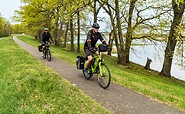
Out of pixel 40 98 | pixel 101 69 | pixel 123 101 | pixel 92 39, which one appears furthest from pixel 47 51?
pixel 123 101

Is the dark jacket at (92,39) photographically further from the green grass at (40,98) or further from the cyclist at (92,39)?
the green grass at (40,98)

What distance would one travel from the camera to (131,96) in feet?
16.0

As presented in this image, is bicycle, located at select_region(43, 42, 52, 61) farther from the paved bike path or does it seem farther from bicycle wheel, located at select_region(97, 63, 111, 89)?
bicycle wheel, located at select_region(97, 63, 111, 89)

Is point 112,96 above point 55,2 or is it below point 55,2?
below

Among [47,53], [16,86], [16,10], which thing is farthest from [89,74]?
[16,10]

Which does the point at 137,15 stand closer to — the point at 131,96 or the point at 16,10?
the point at 131,96

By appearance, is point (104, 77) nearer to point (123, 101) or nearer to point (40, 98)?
point (123, 101)

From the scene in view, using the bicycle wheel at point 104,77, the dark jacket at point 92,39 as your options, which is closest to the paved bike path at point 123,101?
the bicycle wheel at point 104,77

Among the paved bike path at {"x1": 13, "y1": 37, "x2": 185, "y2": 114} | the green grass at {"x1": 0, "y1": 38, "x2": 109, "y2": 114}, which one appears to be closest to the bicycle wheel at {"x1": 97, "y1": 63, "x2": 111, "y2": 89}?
the paved bike path at {"x1": 13, "y1": 37, "x2": 185, "y2": 114}

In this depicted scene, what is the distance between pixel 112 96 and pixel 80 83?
1.47 metres

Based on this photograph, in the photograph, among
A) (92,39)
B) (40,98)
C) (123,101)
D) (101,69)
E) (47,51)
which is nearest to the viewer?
(40,98)

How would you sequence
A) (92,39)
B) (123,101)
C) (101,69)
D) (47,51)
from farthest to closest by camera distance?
(47,51) < (92,39) < (101,69) < (123,101)

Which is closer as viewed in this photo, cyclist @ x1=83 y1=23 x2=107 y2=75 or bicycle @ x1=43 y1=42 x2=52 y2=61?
cyclist @ x1=83 y1=23 x2=107 y2=75

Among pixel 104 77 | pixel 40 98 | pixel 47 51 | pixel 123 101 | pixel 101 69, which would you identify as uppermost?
pixel 47 51
